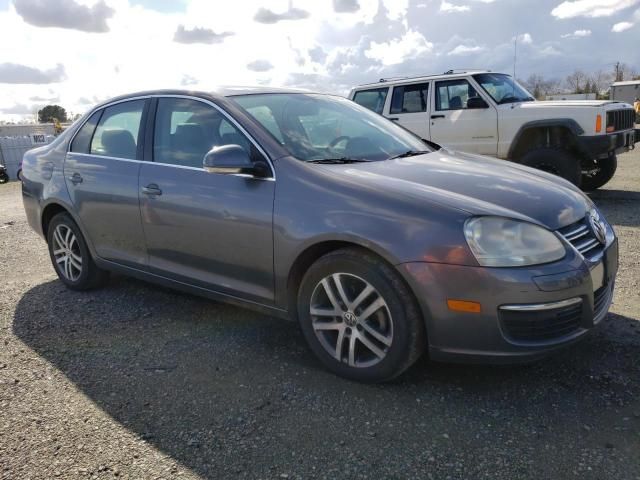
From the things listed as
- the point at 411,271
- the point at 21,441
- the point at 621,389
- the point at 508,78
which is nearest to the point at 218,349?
the point at 21,441

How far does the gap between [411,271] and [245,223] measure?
107 centimetres

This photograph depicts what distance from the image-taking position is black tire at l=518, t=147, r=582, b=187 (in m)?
7.76

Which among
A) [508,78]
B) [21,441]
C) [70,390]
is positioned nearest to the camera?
[21,441]

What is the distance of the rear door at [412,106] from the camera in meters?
9.41

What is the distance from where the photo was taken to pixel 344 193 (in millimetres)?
3004

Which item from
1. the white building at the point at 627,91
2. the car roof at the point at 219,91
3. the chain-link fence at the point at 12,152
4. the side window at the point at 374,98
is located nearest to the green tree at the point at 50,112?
the chain-link fence at the point at 12,152

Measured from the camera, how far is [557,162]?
791 cm

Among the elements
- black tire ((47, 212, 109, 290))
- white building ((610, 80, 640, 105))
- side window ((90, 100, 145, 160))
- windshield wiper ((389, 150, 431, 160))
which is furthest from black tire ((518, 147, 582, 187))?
white building ((610, 80, 640, 105))

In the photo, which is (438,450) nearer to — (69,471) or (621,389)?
(621,389)

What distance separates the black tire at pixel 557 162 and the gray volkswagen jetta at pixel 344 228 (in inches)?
166

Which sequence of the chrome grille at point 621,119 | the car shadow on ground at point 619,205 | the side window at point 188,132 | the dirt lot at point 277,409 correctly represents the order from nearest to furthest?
the dirt lot at point 277,409, the side window at point 188,132, the car shadow on ground at point 619,205, the chrome grille at point 621,119

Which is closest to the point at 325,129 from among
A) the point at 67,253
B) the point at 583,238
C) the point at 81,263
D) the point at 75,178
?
the point at 583,238

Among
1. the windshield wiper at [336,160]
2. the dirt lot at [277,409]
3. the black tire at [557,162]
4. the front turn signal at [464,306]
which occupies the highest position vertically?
the windshield wiper at [336,160]

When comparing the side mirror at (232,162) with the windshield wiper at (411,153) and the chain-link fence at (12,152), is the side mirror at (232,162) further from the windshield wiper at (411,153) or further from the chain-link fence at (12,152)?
the chain-link fence at (12,152)
